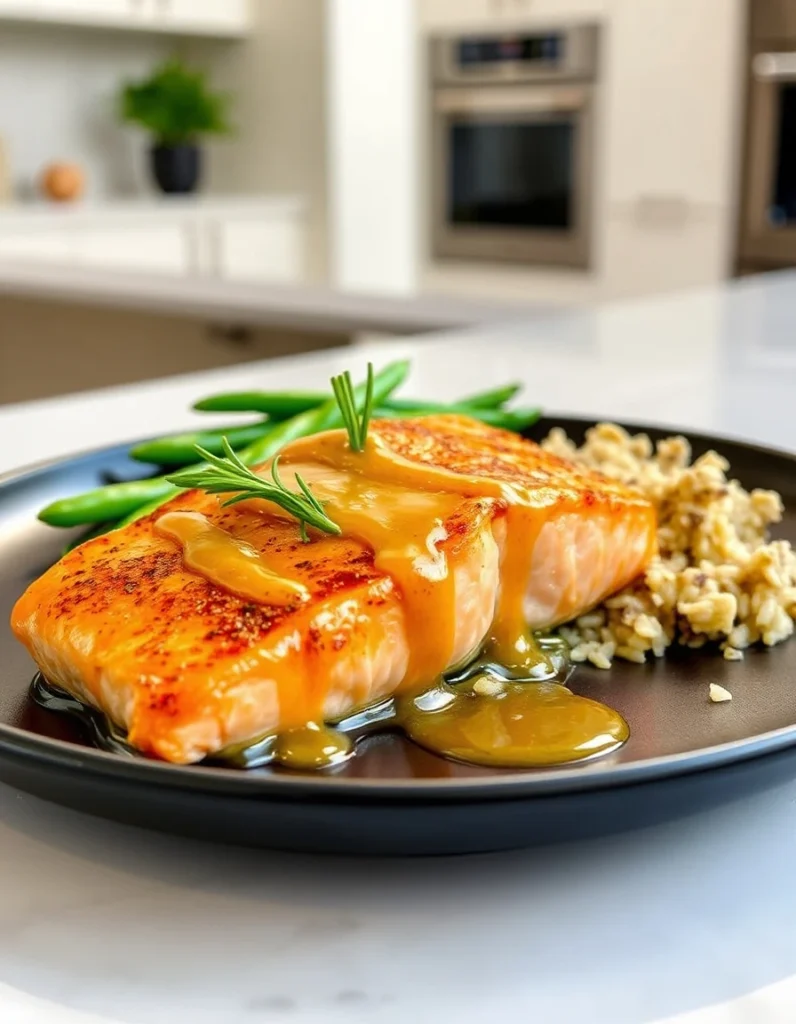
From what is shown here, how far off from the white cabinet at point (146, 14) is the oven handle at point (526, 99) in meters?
1.30

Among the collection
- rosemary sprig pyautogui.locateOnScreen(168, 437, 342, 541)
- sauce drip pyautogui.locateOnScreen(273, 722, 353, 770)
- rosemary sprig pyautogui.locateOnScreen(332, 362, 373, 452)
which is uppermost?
rosemary sprig pyautogui.locateOnScreen(332, 362, 373, 452)

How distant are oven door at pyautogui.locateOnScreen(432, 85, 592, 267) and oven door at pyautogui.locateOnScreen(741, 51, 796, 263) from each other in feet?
2.42

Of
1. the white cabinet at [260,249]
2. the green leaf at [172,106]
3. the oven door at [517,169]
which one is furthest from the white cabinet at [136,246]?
the oven door at [517,169]

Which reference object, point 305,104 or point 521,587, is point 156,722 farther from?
point 305,104

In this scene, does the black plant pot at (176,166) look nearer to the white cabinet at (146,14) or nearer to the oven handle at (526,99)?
the white cabinet at (146,14)

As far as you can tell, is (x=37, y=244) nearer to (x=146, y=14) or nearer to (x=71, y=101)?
(x=71, y=101)

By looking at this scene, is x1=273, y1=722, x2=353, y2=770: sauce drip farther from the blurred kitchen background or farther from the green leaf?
the green leaf

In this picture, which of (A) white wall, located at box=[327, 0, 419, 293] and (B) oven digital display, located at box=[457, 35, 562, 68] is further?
(A) white wall, located at box=[327, 0, 419, 293]

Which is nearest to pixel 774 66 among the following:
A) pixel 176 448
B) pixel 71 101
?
pixel 71 101

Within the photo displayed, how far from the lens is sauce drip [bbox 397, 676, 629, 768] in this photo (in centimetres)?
59

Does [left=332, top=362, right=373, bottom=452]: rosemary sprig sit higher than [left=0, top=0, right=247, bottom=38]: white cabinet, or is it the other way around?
[left=0, top=0, right=247, bottom=38]: white cabinet

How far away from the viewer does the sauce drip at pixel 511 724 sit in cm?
59

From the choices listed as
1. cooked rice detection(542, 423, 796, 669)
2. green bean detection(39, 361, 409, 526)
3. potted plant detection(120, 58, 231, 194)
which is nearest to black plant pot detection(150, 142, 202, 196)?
potted plant detection(120, 58, 231, 194)

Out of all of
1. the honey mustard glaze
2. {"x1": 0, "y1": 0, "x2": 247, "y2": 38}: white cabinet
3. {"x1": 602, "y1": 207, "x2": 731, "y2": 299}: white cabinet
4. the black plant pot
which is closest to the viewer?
the honey mustard glaze
